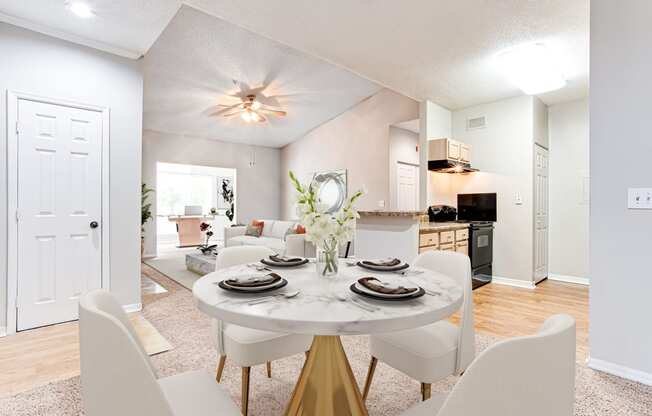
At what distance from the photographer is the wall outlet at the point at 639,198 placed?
1922 mm

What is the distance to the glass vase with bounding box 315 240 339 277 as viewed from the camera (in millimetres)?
1421

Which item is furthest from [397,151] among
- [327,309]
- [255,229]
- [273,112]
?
[327,309]

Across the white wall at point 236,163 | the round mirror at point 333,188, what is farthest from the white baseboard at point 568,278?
the white wall at point 236,163

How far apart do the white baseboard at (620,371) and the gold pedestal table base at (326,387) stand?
183 centimetres

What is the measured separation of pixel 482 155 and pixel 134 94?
4717 mm

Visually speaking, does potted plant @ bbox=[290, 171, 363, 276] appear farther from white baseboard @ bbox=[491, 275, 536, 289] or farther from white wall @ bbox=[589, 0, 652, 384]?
white baseboard @ bbox=[491, 275, 536, 289]

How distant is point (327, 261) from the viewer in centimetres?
144

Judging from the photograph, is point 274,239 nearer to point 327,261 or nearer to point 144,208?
point 144,208

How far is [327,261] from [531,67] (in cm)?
375

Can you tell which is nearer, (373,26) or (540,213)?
(373,26)

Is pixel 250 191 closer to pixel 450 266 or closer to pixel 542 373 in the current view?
pixel 450 266

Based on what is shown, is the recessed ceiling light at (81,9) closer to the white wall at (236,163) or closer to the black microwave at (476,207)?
the white wall at (236,163)

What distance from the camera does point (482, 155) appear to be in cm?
504

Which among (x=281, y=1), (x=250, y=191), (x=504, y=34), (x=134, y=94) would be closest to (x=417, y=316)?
(x=281, y=1)
